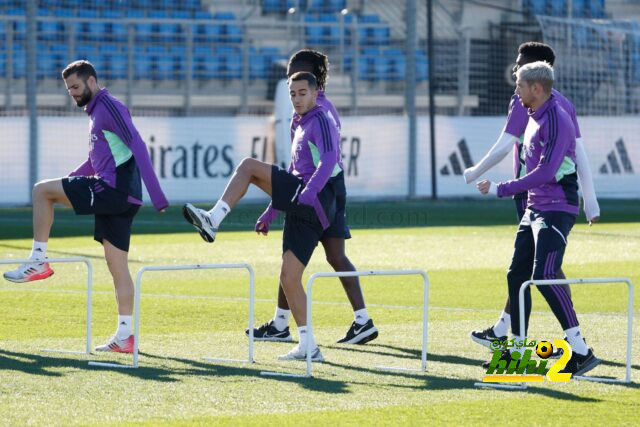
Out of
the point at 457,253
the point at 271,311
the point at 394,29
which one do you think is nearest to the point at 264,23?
the point at 394,29

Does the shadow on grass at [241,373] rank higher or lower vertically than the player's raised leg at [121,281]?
lower

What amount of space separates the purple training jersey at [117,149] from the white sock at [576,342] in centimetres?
282

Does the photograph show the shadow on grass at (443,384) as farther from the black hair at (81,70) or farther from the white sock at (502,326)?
the black hair at (81,70)

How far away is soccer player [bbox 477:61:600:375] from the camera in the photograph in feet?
26.8

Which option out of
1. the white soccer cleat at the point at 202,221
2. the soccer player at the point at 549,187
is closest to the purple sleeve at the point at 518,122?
the soccer player at the point at 549,187

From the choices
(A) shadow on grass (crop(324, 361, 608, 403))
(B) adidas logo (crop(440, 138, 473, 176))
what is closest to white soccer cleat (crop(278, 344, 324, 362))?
(A) shadow on grass (crop(324, 361, 608, 403))

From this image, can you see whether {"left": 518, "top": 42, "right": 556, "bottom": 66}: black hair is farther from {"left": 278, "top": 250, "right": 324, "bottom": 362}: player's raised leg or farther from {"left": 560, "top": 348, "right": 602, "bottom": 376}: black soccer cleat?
{"left": 560, "top": 348, "right": 602, "bottom": 376}: black soccer cleat

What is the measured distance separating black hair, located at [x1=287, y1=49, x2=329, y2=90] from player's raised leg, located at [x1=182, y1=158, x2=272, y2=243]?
139cm

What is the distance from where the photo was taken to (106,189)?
912 cm

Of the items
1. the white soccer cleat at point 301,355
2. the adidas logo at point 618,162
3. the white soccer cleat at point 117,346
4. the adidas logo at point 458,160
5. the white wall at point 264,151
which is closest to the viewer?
the white soccer cleat at point 301,355

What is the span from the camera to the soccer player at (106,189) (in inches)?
359

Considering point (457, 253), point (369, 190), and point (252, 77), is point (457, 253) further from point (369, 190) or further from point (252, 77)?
point (252, 77)

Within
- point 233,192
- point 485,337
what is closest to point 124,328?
point 233,192

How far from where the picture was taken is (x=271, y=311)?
1174 cm
